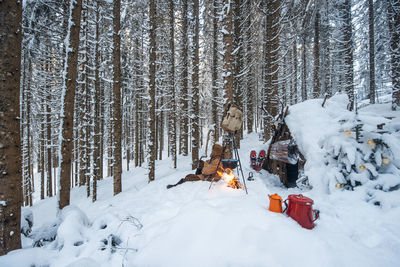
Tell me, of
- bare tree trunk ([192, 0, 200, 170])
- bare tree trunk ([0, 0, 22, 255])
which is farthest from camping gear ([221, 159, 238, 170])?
bare tree trunk ([192, 0, 200, 170])

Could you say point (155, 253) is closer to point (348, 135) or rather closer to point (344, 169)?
point (344, 169)

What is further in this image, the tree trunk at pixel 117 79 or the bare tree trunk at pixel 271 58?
the bare tree trunk at pixel 271 58

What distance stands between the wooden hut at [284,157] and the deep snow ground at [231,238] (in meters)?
1.47

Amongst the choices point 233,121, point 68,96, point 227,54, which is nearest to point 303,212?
point 233,121

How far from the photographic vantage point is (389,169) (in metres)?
3.38

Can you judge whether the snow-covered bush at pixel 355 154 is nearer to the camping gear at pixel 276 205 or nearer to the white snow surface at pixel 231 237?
the white snow surface at pixel 231 237

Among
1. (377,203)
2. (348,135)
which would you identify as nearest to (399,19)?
(348,135)

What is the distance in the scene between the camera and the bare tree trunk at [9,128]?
104 inches

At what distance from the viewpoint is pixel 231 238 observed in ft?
7.13

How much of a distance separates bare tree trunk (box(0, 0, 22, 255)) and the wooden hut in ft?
19.4

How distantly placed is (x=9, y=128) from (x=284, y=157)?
607cm

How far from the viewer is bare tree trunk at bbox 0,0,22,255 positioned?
263 centimetres

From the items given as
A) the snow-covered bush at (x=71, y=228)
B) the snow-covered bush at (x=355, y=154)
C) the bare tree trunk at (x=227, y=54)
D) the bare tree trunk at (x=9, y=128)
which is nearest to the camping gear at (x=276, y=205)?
the snow-covered bush at (x=355, y=154)

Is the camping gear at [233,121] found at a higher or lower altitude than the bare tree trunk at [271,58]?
lower
